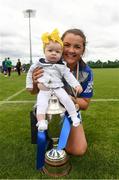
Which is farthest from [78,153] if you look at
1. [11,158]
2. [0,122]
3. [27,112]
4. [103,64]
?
[103,64]

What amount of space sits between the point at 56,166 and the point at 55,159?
0.07 metres

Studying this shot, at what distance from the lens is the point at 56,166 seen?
366 cm

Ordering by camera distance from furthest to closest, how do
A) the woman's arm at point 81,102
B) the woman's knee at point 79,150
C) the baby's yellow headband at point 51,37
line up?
1. the woman's arm at point 81,102
2. the woman's knee at point 79,150
3. the baby's yellow headband at point 51,37

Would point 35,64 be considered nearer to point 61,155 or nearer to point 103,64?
point 61,155

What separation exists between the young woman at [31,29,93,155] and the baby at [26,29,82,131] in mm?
269

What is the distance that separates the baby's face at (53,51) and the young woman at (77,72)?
43 cm

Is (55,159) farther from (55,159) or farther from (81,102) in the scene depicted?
(81,102)

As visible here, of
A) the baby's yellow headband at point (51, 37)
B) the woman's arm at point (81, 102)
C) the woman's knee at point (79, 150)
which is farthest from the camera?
the woman's arm at point (81, 102)

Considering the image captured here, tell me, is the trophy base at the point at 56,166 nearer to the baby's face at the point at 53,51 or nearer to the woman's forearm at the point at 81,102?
the woman's forearm at the point at 81,102

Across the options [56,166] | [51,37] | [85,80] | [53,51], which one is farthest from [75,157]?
[51,37]

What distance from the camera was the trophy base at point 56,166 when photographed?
12.0 feet

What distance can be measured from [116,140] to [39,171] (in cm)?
166

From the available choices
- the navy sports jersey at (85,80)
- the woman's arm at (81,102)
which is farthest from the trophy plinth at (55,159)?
the navy sports jersey at (85,80)

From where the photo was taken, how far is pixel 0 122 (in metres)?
6.46
